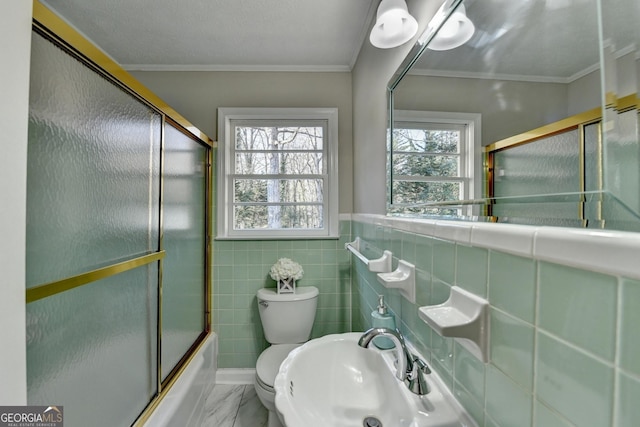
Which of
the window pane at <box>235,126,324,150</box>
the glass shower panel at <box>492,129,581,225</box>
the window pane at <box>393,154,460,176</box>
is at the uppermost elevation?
the window pane at <box>235,126,324,150</box>

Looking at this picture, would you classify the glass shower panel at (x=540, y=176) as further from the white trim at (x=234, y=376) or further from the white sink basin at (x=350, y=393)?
the white trim at (x=234, y=376)

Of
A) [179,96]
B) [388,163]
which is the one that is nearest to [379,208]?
[388,163]

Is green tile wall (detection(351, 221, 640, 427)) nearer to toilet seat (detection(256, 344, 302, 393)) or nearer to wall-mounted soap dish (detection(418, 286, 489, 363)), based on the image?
wall-mounted soap dish (detection(418, 286, 489, 363))

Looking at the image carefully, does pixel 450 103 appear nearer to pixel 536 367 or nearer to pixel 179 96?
pixel 536 367

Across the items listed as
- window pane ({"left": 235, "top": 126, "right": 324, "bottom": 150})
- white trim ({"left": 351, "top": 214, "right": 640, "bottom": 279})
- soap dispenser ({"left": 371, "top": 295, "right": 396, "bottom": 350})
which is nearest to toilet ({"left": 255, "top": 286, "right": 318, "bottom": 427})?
soap dispenser ({"left": 371, "top": 295, "right": 396, "bottom": 350})

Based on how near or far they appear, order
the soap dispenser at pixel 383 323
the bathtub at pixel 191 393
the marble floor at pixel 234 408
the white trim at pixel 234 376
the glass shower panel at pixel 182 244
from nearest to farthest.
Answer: the soap dispenser at pixel 383 323
the bathtub at pixel 191 393
the glass shower panel at pixel 182 244
the marble floor at pixel 234 408
the white trim at pixel 234 376

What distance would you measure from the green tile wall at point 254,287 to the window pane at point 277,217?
130 mm

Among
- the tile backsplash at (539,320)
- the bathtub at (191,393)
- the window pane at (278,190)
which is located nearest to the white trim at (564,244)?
the tile backsplash at (539,320)

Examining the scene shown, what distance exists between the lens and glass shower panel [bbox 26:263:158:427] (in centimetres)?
67

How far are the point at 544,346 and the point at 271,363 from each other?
135cm

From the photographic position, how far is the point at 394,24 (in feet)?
2.95

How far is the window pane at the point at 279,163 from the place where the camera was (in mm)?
1909

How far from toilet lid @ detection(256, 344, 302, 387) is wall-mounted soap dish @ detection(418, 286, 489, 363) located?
1066 millimetres
